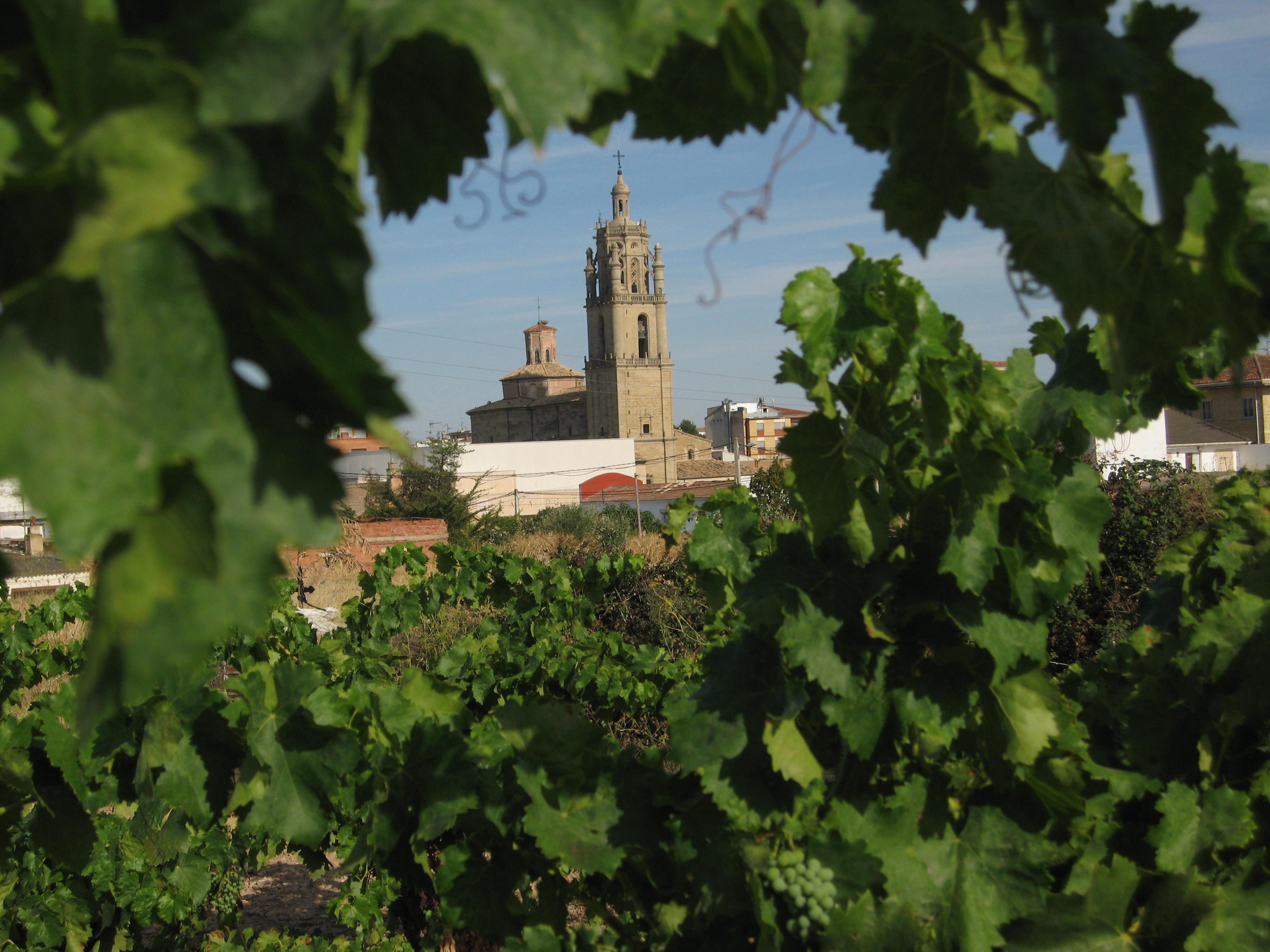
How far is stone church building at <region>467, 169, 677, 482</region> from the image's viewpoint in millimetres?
72938

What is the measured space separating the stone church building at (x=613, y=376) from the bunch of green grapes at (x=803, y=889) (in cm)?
6760

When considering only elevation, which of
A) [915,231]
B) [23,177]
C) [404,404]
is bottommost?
[404,404]

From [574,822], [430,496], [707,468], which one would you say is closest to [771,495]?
[430,496]

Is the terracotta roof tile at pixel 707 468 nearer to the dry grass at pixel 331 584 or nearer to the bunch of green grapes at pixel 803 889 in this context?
the dry grass at pixel 331 584

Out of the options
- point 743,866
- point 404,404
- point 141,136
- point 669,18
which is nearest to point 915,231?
point 669,18

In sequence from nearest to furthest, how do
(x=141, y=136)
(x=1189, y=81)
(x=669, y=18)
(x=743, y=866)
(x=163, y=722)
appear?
(x=141, y=136) → (x=669, y=18) → (x=1189, y=81) → (x=743, y=866) → (x=163, y=722)

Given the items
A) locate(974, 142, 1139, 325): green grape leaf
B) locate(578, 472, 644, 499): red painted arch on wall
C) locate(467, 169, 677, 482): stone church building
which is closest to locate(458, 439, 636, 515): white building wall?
locate(578, 472, 644, 499): red painted arch on wall

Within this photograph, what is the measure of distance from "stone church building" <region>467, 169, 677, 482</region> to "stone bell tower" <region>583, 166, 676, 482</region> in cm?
6

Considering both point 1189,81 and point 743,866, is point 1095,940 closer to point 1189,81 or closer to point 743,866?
point 743,866

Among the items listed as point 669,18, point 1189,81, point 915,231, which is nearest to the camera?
point 669,18

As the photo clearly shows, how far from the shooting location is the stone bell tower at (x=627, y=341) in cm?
7250

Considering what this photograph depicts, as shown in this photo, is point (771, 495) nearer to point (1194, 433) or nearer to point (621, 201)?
point (1194, 433)

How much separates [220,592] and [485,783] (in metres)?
1.57

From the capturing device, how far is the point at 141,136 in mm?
A: 524
